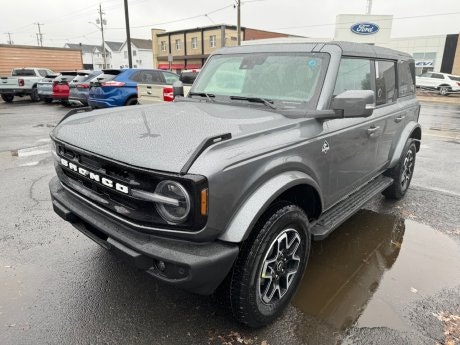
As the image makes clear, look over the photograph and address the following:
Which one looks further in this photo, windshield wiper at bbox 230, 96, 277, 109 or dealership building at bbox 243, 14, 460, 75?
dealership building at bbox 243, 14, 460, 75

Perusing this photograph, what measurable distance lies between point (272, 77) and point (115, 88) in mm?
9190

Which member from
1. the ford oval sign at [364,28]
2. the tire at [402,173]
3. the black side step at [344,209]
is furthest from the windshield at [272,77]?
the ford oval sign at [364,28]

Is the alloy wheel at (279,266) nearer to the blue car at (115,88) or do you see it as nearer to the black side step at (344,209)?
the black side step at (344,209)

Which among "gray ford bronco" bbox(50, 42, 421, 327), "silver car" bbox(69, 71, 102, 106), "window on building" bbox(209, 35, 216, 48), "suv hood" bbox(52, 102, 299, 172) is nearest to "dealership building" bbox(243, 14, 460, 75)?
"window on building" bbox(209, 35, 216, 48)

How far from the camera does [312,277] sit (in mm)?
3211

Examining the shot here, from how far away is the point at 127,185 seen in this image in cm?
217

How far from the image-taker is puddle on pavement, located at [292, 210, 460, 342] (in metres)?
2.73

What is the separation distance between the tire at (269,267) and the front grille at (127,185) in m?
0.48

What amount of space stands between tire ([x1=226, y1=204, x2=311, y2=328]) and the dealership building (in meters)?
31.1

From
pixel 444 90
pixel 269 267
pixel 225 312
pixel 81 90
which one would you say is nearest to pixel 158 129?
pixel 269 267

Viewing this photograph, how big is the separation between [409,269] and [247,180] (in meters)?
2.15

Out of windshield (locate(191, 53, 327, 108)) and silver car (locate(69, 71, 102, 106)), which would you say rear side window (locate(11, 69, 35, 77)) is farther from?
windshield (locate(191, 53, 327, 108))

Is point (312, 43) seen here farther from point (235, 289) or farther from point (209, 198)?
point (235, 289)

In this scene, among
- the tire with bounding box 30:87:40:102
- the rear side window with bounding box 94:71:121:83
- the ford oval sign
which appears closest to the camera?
the rear side window with bounding box 94:71:121:83
